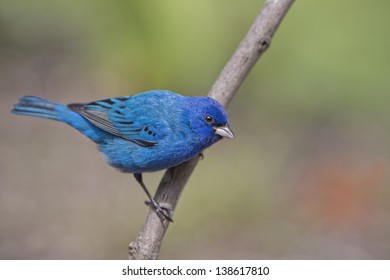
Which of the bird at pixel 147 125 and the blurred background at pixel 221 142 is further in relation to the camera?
the blurred background at pixel 221 142

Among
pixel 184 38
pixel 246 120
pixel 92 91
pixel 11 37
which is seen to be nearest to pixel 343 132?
pixel 246 120

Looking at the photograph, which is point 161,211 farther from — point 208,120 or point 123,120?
point 123,120

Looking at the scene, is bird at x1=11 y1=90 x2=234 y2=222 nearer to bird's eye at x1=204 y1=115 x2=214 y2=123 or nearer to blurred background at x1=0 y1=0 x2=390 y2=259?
bird's eye at x1=204 y1=115 x2=214 y2=123

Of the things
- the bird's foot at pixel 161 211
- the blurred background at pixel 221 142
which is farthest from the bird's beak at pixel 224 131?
the blurred background at pixel 221 142

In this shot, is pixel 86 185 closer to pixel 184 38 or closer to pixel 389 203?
pixel 184 38

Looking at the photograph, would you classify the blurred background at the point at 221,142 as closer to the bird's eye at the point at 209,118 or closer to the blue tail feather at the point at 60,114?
the blue tail feather at the point at 60,114

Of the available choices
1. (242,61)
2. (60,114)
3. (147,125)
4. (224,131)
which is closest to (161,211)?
(224,131)

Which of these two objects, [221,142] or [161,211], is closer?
[161,211]

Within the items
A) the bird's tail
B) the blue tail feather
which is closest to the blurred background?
the blue tail feather
